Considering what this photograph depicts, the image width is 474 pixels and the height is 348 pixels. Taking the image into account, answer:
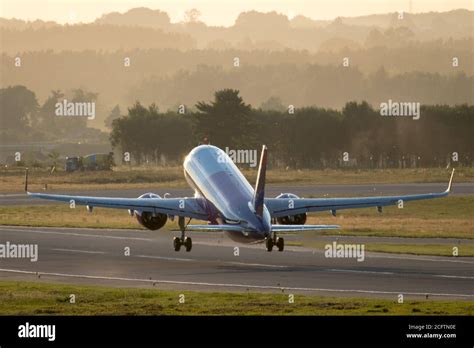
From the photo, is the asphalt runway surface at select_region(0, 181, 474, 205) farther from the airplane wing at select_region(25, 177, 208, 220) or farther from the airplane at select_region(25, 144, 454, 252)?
the airplane wing at select_region(25, 177, 208, 220)

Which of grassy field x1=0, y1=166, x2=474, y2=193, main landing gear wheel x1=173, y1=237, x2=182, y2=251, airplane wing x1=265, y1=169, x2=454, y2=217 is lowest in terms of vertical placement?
main landing gear wheel x1=173, y1=237, x2=182, y2=251

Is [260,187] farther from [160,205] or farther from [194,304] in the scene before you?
[194,304]

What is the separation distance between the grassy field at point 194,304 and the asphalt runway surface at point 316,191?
67283 millimetres

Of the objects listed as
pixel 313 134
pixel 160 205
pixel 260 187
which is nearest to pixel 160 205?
pixel 160 205

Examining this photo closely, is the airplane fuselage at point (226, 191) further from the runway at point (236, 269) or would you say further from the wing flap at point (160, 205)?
the runway at point (236, 269)

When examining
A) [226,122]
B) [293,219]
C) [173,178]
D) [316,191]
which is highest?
[226,122]

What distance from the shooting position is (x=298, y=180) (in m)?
149

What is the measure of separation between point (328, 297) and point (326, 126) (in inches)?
4926

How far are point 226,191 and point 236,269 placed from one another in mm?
5790

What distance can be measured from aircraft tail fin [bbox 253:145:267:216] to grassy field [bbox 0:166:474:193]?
72.0 meters

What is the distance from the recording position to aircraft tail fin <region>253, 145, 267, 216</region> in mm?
65812

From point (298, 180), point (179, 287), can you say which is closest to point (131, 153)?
point (298, 180)

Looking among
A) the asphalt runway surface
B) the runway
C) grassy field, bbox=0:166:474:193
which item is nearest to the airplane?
the runway

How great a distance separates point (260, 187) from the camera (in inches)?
2606
